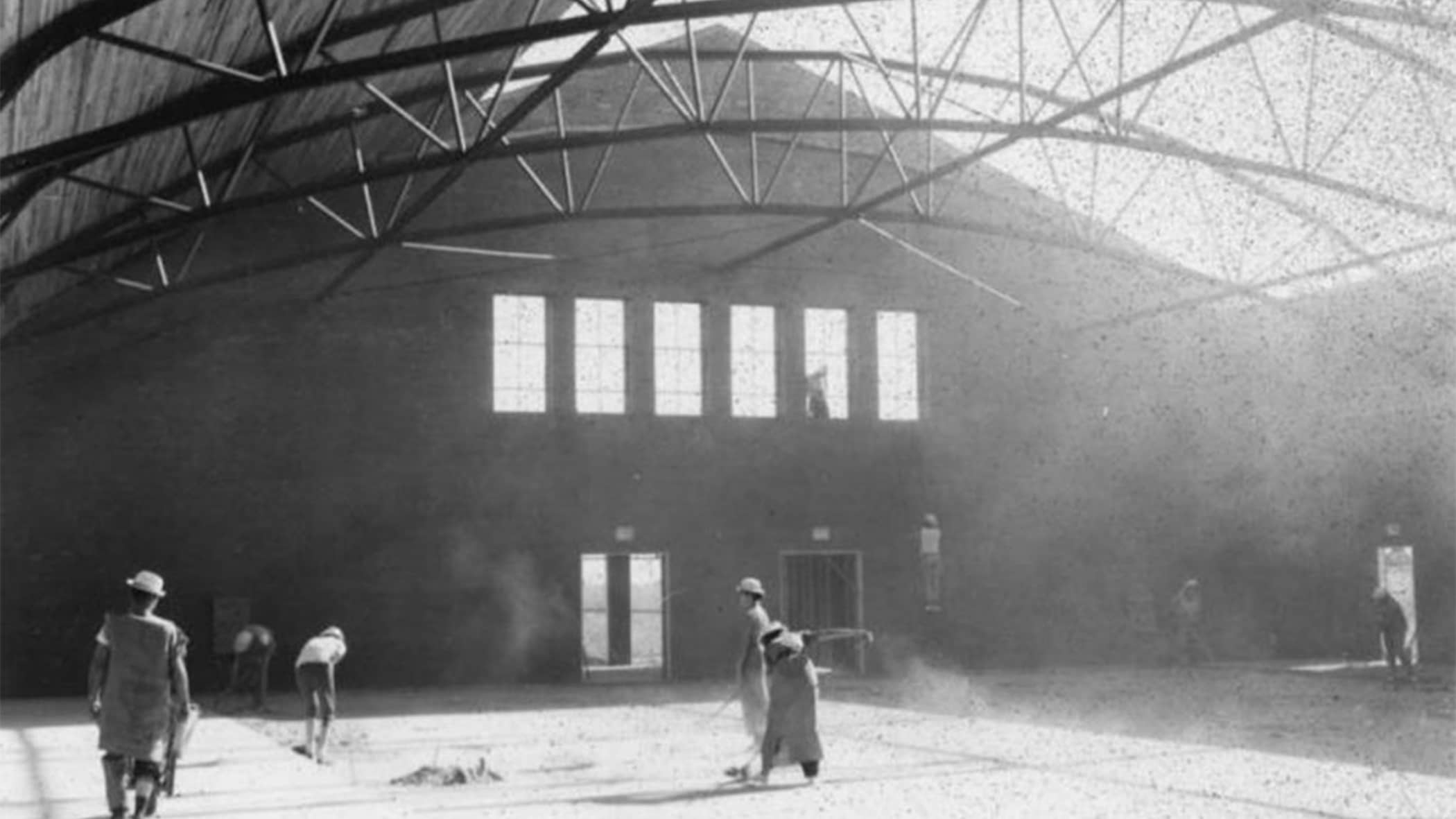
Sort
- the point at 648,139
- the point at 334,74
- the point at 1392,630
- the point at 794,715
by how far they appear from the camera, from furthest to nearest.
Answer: the point at 1392,630 → the point at 648,139 → the point at 334,74 → the point at 794,715

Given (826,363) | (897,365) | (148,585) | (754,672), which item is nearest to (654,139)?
(754,672)

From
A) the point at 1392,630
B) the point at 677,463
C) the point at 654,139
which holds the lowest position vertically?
the point at 1392,630

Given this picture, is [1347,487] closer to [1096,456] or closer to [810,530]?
[1096,456]

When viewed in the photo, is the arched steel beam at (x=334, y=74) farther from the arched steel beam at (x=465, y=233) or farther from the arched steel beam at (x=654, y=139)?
the arched steel beam at (x=465, y=233)

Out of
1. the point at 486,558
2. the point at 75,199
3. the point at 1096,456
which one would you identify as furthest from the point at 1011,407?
the point at 75,199

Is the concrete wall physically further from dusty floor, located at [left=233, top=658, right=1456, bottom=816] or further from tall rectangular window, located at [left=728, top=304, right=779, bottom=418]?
dusty floor, located at [left=233, top=658, right=1456, bottom=816]

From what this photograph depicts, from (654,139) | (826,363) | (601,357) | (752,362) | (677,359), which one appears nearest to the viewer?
(654,139)

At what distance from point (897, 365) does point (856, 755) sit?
12.1 m

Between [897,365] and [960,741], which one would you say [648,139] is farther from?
[897,365]

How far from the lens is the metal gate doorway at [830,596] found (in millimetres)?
24016

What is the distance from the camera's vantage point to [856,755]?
1346 cm

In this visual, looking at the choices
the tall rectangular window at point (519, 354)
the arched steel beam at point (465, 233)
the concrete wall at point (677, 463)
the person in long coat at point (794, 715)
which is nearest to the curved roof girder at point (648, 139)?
the arched steel beam at point (465, 233)

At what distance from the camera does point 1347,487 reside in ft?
83.3

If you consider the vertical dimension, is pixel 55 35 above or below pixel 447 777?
above
